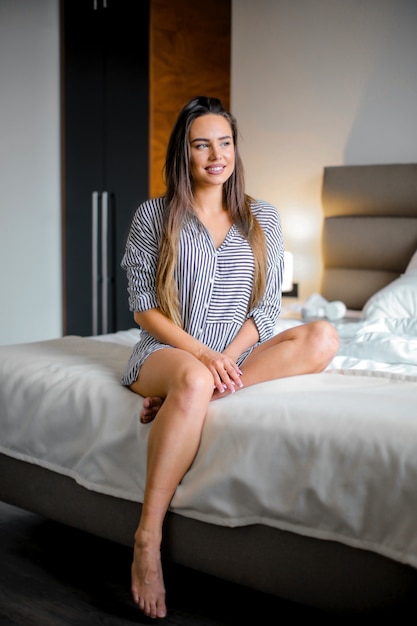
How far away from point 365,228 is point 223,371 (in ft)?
7.46

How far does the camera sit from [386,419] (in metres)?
1.67

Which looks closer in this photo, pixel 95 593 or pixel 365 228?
pixel 95 593

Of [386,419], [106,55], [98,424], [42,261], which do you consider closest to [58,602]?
[98,424]

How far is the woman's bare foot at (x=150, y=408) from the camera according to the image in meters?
A: 1.97

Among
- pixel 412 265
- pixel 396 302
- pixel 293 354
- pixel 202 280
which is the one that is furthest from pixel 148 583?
pixel 412 265

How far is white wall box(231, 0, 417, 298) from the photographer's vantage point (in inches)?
159

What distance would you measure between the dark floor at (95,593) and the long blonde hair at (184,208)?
0.70 metres

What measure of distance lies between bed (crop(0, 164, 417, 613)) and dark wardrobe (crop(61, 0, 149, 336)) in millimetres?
2148

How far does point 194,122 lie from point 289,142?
2.23 metres

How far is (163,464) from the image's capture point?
1.83 m

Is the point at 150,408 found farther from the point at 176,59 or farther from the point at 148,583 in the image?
the point at 176,59

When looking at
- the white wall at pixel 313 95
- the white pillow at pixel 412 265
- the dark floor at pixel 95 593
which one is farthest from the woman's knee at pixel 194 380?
the white wall at pixel 313 95

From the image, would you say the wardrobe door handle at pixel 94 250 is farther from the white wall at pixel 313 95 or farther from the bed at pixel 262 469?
the bed at pixel 262 469

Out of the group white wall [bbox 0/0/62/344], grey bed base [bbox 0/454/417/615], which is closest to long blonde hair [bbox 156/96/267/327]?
grey bed base [bbox 0/454/417/615]
